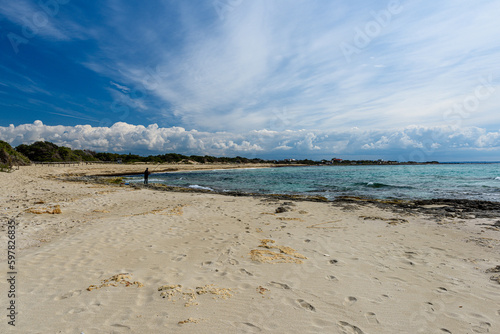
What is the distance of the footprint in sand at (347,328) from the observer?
10.1 ft

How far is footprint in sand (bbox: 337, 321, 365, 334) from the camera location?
3.09 meters

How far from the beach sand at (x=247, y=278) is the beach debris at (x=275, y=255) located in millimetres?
28

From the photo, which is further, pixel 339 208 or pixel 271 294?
pixel 339 208

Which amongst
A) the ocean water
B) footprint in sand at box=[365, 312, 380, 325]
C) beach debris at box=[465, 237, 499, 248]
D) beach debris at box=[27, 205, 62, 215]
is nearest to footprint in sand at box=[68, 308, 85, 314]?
footprint in sand at box=[365, 312, 380, 325]

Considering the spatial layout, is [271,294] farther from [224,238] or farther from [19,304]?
[19,304]

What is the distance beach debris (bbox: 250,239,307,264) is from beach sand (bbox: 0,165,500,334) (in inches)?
1.1

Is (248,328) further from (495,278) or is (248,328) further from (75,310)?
(495,278)

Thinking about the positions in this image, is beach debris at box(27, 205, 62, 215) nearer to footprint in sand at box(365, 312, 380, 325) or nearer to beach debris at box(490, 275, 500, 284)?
footprint in sand at box(365, 312, 380, 325)

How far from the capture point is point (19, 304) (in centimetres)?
346

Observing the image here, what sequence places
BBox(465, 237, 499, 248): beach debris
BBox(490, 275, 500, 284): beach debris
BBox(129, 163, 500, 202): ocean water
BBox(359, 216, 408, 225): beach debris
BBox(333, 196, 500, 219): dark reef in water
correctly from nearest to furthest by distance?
BBox(490, 275, 500, 284): beach debris, BBox(465, 237, 499, 248): beach debris, BBox(359, 216, 408, 225): beach debris, BBox(333, 196, 500, 219): dark reef in water, BBox(129, 163, 500, 202): ocean water

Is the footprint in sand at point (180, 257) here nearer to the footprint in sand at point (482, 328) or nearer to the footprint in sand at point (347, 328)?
the footprint in sand at point (347, 328)

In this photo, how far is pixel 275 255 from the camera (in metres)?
5.75

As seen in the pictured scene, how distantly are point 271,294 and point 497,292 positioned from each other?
4249mm

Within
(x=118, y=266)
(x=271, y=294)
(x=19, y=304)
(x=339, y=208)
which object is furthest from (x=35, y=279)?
(x=339, y=208)
